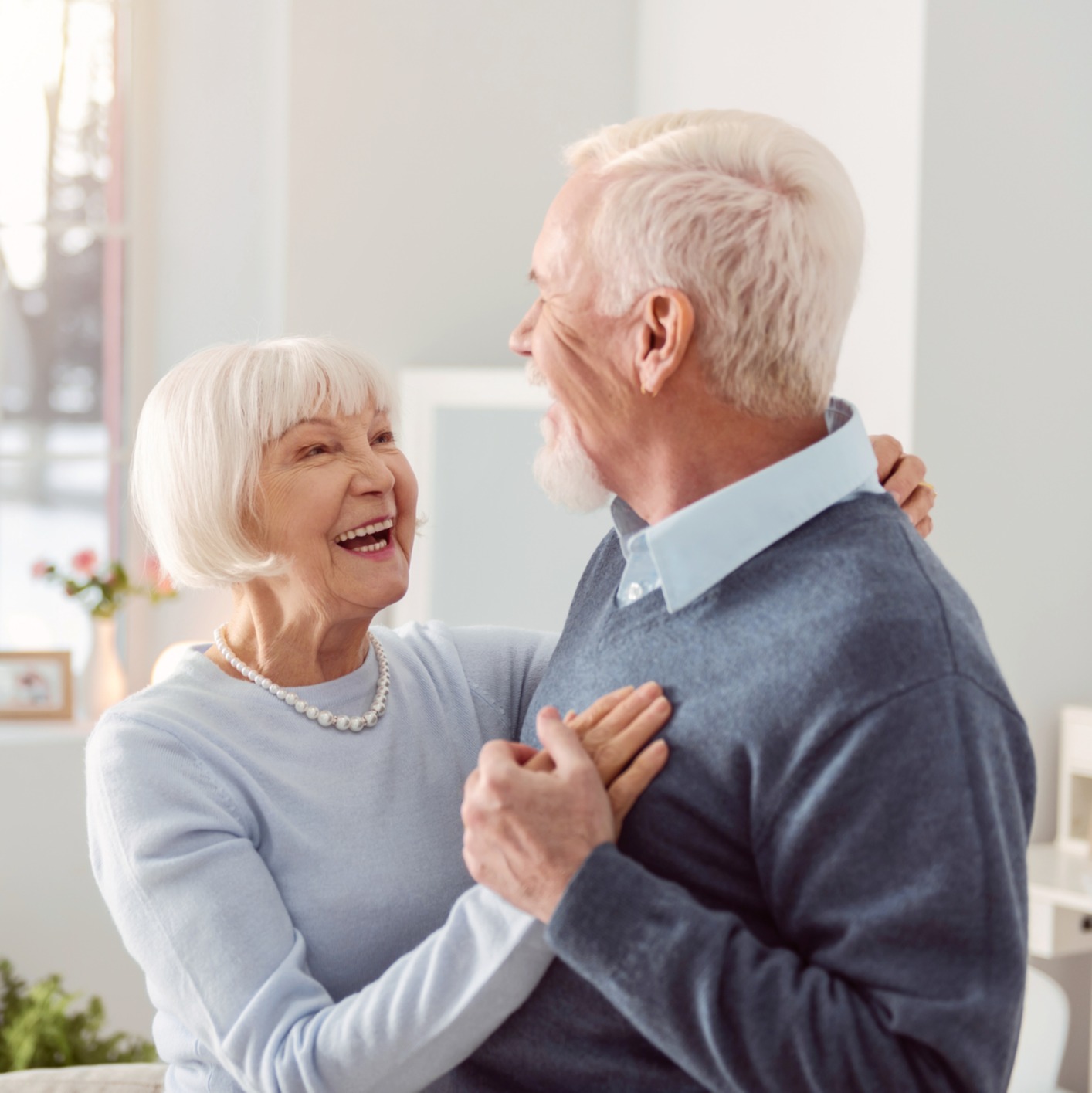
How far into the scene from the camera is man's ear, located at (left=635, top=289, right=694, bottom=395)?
1.13 meters

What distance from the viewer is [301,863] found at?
1.30 m

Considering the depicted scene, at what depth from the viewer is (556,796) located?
104 cm

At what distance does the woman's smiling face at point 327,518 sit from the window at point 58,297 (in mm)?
2854

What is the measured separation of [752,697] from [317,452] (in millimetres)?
624

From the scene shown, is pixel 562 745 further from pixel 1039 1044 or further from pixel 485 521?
pixel 485 521

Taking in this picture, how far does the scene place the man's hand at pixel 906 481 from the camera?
4.58 feet

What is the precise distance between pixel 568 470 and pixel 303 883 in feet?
1.62

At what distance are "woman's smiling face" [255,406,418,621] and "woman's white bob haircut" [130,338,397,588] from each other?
17mm

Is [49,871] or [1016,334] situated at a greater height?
[1016,334]

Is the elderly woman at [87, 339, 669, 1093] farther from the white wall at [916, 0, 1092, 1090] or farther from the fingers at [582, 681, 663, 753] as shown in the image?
the white wall at [916, 0, 1092, 1090]

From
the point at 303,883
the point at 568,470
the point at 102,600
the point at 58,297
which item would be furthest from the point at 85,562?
the point at 568,470

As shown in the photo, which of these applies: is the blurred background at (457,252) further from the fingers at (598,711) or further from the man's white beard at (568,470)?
the fingers at (598,711)

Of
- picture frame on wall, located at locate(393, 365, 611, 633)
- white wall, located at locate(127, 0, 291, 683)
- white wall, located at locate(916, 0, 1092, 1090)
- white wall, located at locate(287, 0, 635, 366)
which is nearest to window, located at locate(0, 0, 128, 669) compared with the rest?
white wall, located at locate(127, 0, 291, 683)

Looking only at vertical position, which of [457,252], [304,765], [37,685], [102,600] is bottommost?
[37,685]
